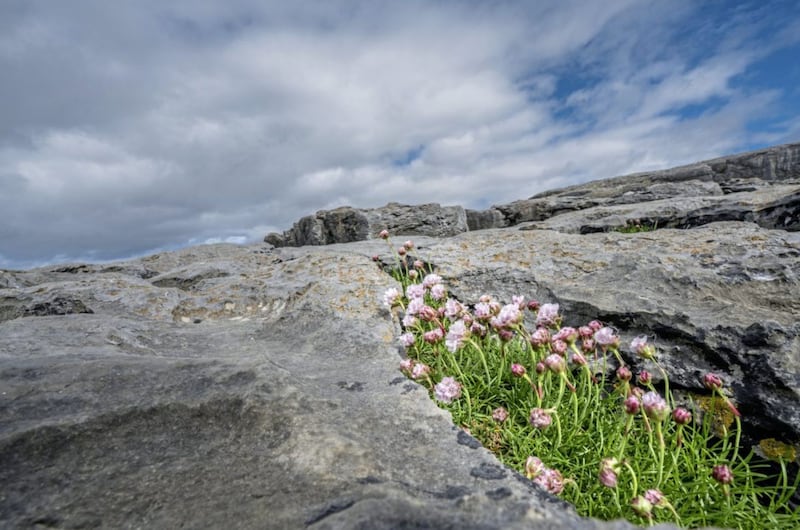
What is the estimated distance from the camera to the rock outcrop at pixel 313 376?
1338 mm

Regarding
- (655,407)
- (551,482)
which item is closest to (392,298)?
(551,482)

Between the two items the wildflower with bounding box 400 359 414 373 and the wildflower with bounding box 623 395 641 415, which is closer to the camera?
the wildflower with bounding box 623 395 641 415

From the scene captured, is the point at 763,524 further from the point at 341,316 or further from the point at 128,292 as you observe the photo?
the point at 128,292

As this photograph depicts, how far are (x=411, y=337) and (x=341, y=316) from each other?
0.72m

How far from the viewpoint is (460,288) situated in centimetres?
417

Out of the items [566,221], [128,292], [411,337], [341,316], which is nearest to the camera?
[411,337]

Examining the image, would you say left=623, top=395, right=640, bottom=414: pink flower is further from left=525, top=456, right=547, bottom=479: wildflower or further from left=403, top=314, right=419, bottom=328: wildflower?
left=403, top=314, right=419, bottom=328: wildflower

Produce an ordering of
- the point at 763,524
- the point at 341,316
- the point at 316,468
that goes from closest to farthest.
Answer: the point at 316,468, the point at 763,524, the point at 341,316

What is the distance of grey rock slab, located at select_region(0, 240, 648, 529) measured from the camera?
1274 mm

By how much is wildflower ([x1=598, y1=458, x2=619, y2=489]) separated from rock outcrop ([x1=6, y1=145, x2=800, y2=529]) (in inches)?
22.1

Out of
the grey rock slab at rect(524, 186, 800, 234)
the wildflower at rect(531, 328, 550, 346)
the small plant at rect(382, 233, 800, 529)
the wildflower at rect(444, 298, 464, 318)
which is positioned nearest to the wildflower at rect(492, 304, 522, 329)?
the small plant at rect(382, 233, 800, 529)

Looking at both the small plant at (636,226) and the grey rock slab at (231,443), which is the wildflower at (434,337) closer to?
the grey rock slab at (231,443)

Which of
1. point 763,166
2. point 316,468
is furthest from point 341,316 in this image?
point 763,166

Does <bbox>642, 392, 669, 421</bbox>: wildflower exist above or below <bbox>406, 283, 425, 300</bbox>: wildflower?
below
